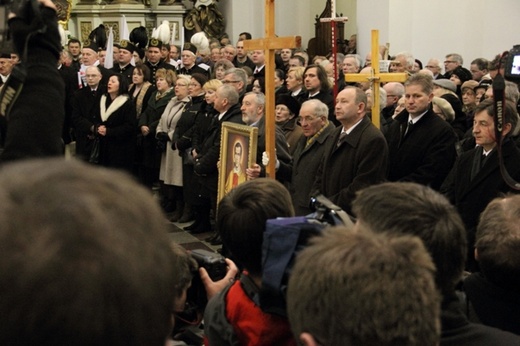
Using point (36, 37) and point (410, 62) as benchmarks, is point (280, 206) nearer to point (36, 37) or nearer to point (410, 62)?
point (36, 37)

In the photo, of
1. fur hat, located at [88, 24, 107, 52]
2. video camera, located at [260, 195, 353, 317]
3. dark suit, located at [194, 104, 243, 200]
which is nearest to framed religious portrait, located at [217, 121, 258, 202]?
dark suit, located at [194, 104, 243, 200]

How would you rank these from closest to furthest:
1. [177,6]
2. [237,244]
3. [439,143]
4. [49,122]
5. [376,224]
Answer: [49,122] → [376,224] → [237,244] → [439,143] → [177,6]

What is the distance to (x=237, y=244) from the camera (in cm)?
254

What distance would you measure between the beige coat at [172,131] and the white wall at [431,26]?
6269 mm

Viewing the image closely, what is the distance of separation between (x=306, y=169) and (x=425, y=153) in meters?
0.97

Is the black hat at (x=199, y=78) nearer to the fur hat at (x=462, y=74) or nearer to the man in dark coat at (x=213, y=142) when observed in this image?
the man in dark coat at (x=213, y=142)

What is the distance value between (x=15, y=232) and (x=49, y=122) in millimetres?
916

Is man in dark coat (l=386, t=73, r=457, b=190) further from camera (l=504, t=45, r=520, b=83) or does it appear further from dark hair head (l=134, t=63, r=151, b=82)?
dark hair head (l=134, t=63, r=151, b=82)

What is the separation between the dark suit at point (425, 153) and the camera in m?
5.69

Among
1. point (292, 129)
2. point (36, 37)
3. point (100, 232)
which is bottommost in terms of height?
point (292, 129)

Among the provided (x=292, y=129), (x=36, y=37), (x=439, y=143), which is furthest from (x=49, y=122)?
(x=292, y=129)

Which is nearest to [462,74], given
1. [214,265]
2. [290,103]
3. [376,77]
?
[290,103]

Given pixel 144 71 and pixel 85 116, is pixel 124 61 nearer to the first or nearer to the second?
pixel 144 71

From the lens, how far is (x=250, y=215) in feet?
8.38
